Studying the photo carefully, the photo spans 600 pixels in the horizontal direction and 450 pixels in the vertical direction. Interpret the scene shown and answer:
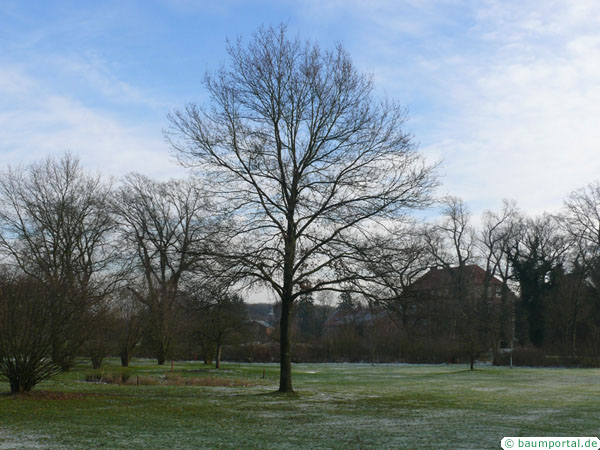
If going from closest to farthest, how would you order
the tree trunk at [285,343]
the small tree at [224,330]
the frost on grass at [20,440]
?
1. the frost on grass at [20,440]
2. the tree trunk at [285,343]
3. the small tree at [224,330]

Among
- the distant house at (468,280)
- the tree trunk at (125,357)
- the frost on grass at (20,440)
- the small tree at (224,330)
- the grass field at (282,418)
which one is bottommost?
the tree trunk at (125,357)

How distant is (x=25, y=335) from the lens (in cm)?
1723

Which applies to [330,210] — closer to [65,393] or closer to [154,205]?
[65,393]

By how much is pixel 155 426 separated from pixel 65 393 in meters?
8.46

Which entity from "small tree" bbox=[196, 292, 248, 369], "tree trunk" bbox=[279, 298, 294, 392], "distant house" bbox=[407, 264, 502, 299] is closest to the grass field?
"tree trunk" bbox=[279, 298, 294, 392]

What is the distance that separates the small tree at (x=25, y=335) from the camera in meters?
17.1

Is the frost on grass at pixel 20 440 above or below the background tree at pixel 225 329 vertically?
below

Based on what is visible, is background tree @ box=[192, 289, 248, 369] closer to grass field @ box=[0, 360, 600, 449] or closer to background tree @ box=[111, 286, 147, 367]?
background tree @ box=[111, 286, 147, 367]

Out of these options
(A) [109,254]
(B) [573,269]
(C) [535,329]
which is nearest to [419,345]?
(C) [535,329]

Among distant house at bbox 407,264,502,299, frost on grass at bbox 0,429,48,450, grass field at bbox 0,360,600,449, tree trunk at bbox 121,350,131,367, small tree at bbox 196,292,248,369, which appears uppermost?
distant house at bbox 407,264,502,299

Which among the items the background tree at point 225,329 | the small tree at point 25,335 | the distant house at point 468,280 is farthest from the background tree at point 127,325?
the small tree at point 25,335

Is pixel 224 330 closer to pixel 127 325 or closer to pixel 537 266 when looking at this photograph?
pixel 127 325

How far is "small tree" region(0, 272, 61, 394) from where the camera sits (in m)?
17.1

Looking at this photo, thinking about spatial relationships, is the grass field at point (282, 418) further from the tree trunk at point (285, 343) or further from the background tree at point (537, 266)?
the background tree at point (537, 266)
